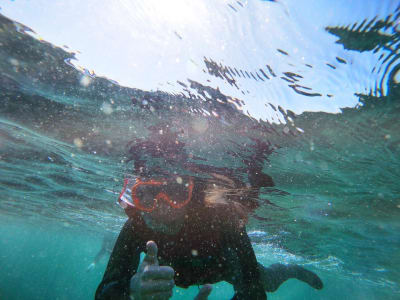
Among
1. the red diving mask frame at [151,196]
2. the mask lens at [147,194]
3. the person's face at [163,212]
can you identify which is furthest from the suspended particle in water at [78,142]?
the person's face at [163,212]

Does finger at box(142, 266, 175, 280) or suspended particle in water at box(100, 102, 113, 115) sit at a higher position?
suspended particle in water at box(100, 102, 113, 115)

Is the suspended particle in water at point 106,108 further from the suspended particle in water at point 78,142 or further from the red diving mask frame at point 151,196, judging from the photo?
the red diving mask frame at point 151,196

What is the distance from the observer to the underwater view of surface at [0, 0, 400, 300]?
182 inches

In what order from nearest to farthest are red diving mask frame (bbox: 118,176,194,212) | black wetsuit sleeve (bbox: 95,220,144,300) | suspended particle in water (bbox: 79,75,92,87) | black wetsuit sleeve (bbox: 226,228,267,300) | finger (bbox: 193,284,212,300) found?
finger (bbox: 193,284,212,300) < black wetsuit sleeve (bbox: 95,220,144,300) < black wetsuit sleeve (bbox: 226,228,267,300) < red diving mask frame (bbox: 118,176,194,212) < suspended particle in water (bbox: 79,75,92,87)

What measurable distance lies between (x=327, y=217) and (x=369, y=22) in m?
12.0

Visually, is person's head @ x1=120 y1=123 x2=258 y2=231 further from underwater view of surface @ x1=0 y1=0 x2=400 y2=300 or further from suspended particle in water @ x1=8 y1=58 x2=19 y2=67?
suspended particle in water @ x1=8 y1=58 x2=19 y2=67

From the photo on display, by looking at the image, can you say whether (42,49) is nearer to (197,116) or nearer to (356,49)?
(197,116)

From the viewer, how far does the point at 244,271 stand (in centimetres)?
462

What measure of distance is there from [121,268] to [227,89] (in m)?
4.78

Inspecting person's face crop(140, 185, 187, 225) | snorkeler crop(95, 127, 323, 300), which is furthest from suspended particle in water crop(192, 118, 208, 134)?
person's face crop(140, 185, 187, 225)

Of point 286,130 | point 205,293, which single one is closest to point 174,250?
point 205,293

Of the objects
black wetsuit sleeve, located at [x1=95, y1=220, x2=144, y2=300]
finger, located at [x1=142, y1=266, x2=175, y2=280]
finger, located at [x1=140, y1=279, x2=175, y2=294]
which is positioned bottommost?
black wetsuit sleeve, located at [x1=95, y1=220, x2=144, y2=300]

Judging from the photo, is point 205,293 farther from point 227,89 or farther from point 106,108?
point 106,108

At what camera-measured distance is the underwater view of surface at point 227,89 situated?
4613mm
